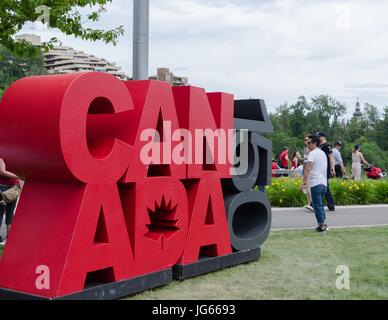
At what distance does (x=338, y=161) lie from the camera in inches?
751

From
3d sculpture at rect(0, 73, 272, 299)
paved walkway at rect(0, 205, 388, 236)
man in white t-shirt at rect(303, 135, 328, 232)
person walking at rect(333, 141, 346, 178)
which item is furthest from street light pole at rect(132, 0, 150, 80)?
person walking at rect(333, 141, 346, 178)

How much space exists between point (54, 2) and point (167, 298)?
7584 millimetres

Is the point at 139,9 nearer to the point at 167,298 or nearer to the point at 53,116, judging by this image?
the point at 53,116

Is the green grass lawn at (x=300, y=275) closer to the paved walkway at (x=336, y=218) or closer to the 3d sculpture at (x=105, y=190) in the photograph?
the 3d sculpture at (x=105, y=190)

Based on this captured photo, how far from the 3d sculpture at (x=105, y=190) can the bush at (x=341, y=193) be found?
28.2 feet

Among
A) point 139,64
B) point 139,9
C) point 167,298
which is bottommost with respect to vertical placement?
point 167,298

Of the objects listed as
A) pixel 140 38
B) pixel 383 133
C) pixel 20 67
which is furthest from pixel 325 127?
pixel 140 38

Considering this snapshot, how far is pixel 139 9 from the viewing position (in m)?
9.86

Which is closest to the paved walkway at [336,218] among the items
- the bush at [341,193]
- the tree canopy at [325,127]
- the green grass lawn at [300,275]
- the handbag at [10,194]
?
the bush at [341,193]

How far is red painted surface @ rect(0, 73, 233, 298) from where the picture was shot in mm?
5758

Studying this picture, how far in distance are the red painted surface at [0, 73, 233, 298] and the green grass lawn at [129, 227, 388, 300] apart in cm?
51

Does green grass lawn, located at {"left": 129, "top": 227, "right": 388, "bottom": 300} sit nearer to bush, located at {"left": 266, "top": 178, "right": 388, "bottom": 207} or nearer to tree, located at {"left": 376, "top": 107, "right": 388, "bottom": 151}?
bush, located at {"left": 266, "top": 178, "right": 388, "bottom": 207}

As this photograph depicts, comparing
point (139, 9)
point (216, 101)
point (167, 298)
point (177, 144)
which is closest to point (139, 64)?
point (139, 9)

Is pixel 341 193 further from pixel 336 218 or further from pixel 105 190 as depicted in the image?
pixel 105 190
